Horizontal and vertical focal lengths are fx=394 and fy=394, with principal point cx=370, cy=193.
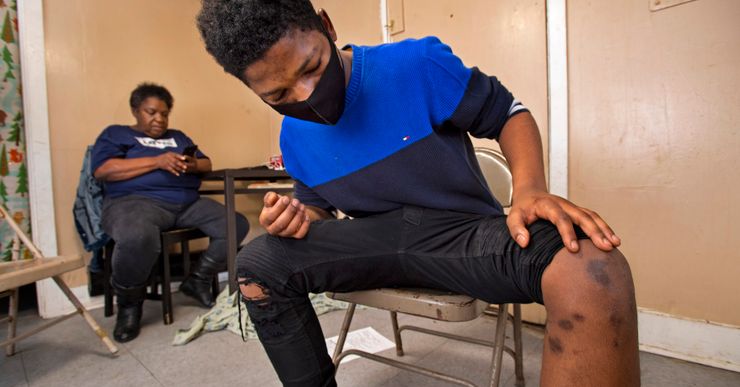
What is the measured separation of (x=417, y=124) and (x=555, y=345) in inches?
19.5

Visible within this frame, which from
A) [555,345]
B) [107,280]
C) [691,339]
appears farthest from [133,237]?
[691,339]

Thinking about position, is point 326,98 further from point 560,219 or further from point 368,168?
point 560,219

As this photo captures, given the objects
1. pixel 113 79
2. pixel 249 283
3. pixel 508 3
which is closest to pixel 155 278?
pixel 113 79

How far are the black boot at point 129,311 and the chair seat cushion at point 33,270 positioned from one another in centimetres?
34

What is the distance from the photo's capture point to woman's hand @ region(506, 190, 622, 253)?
52 centimetres

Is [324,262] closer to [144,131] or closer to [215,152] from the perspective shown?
[144,131]

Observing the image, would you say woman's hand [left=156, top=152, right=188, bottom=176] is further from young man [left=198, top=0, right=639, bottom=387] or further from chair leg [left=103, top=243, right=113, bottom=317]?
A: young man [left=198, top=0, right=639, bottom=387]

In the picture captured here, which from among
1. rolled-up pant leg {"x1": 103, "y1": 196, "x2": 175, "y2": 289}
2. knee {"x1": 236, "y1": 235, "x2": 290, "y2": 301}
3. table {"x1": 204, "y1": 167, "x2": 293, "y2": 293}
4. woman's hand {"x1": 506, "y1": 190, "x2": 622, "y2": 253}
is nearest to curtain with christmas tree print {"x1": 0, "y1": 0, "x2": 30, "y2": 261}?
rolled-up pant leg {"x1": 103, "y1": 196, "x2": 175, "y2": 289}

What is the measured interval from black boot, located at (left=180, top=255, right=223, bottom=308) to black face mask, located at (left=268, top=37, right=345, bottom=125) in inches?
67.8

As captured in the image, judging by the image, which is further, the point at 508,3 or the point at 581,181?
the point at 508,3

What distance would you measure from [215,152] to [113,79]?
0.78 m

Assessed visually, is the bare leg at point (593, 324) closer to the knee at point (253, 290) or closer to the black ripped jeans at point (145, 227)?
the knee at point (253, 290)

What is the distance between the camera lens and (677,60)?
142 cm

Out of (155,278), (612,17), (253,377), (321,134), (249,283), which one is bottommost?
(253,377)
